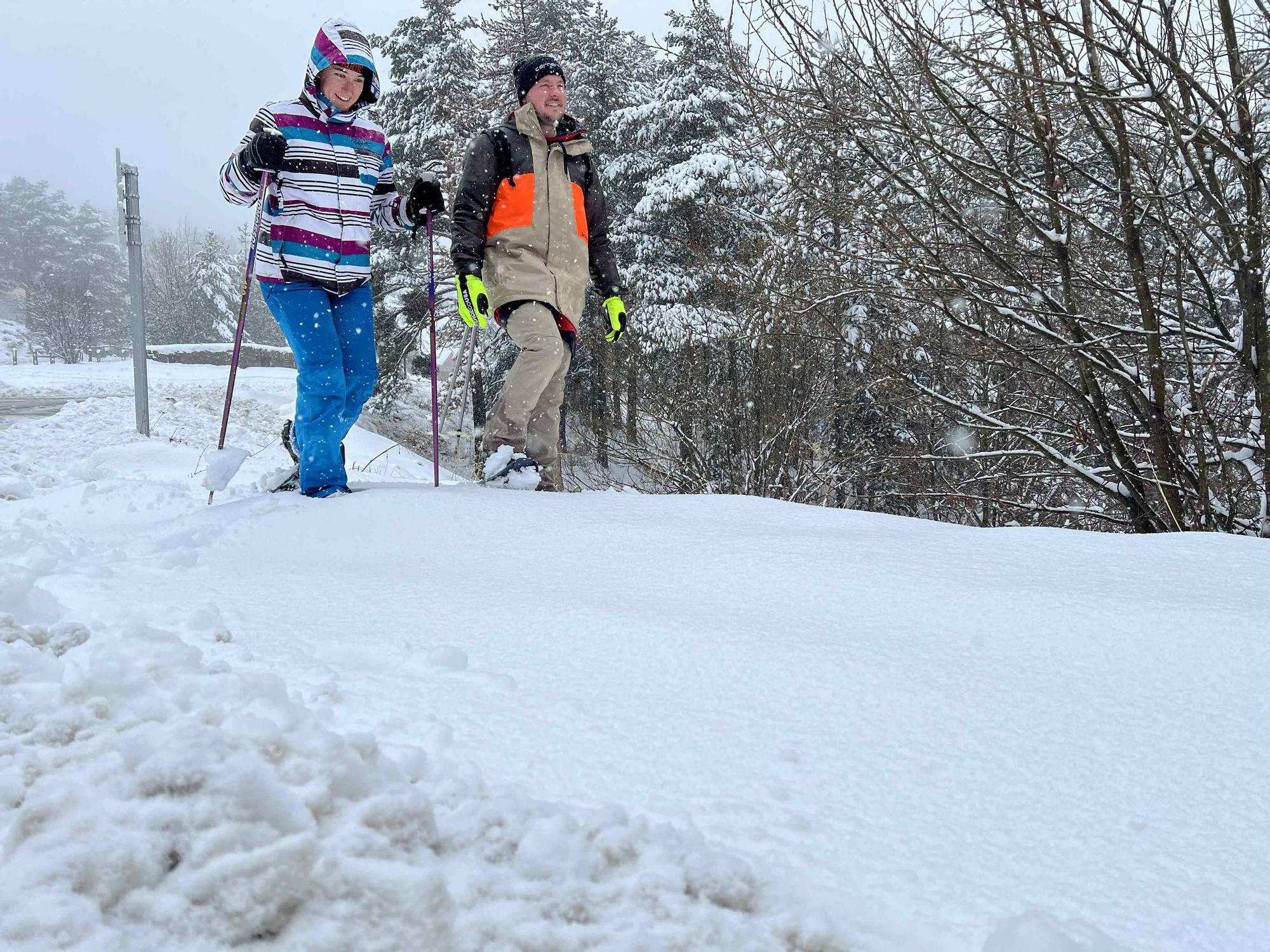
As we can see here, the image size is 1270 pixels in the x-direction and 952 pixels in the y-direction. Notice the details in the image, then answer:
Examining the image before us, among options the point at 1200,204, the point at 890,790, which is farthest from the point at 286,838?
the point at 1200,204

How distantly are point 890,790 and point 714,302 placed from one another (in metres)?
8.15

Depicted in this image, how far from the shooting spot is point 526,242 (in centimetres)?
367

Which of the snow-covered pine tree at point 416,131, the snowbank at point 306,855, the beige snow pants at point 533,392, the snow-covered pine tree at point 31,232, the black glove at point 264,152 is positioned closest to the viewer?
the snowbank at point 306,855

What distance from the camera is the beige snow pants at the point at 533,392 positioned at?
3.70m

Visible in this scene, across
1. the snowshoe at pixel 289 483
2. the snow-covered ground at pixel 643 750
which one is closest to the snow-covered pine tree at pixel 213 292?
the snowshoe at pixel 289 483

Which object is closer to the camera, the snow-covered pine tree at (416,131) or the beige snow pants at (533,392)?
the beige snow pants at (533,392)

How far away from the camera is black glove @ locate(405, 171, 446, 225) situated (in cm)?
366

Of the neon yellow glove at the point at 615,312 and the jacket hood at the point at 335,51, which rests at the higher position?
the jacket hood at the point at 335,51

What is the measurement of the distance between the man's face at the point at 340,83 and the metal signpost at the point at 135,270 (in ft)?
19.0

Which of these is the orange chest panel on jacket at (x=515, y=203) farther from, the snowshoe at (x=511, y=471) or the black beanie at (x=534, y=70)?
the snowshoe at (x=511, y=471)

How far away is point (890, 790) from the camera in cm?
118

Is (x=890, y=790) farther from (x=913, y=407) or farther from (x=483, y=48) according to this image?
(x=483, y=48)

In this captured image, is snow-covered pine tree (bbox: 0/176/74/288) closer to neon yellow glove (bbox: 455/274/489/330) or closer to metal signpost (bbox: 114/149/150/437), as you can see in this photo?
metal signpost (bbox: 114/149/150/437)

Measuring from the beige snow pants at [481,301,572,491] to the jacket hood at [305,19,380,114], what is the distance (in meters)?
1.16
